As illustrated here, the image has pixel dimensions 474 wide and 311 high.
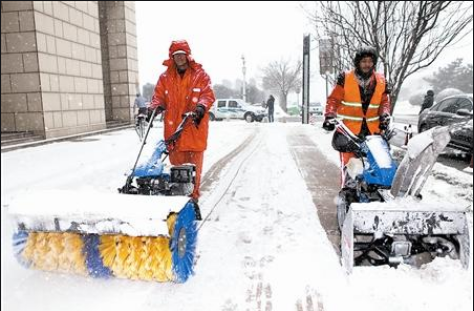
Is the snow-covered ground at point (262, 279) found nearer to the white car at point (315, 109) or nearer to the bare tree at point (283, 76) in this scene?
the white car at point (315, 109)

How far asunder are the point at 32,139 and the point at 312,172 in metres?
8.55

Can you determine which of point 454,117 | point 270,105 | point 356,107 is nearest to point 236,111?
point 270,105

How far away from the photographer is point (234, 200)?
5562mm

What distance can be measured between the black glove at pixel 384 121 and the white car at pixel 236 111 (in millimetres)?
21368

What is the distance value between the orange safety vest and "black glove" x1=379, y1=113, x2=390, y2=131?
0.56ft

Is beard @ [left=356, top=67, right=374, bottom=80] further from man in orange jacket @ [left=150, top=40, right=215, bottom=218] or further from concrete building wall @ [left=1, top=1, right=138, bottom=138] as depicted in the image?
concrete building wall @ [left=1, top=1, right=138, bottom=138]

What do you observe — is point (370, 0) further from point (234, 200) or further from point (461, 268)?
point (461, 268)

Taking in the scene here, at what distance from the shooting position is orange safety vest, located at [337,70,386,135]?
13.0 ft

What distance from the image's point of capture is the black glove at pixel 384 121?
12.5 feet

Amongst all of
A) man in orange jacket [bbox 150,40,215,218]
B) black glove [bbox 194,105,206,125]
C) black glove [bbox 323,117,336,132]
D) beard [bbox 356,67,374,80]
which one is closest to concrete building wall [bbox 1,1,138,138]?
man in orange jacket [bbox 150,40,215,218]

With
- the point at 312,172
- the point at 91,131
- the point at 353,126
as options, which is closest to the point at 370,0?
the point at 312,172

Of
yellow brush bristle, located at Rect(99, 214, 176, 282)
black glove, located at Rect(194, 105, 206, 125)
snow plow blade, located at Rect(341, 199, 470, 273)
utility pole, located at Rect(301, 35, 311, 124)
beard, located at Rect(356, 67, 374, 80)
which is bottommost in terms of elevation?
yellow brush bristle, located at Rect(99, 214, 176, 282)

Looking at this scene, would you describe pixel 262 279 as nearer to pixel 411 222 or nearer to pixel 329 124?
pixel 411 222

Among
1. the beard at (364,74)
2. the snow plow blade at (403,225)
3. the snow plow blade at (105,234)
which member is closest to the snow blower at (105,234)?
the snow plow blade at (105,234)
